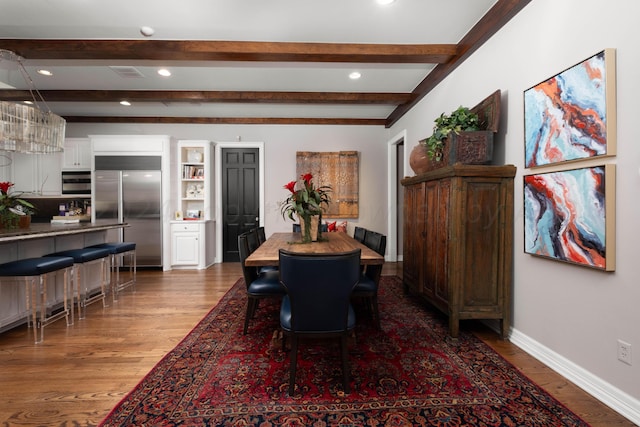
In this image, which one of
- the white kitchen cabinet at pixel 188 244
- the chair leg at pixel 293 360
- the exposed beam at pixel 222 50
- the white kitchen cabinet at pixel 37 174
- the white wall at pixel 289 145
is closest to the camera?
the chair leg at pixel 293 360

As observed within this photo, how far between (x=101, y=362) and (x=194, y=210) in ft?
11.6

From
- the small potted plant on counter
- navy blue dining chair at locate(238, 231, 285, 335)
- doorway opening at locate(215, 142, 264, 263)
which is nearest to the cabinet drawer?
doorway opening at locate(215, 142, 264, 263)

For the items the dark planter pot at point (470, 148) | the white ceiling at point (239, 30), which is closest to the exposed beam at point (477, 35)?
the white ceiling at point (239, 30)

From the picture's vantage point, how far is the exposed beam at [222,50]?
2.86 m

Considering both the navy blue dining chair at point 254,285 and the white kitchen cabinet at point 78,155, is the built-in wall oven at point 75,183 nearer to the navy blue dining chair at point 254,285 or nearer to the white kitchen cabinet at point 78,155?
the white kitchen cabinet at point 78,155

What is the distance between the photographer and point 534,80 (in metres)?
2.12

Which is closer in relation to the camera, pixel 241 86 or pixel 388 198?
pixel 241 86

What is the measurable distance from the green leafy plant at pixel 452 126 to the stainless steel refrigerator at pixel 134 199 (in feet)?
14.7

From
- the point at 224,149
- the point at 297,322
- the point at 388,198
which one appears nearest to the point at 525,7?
the point at 297,322

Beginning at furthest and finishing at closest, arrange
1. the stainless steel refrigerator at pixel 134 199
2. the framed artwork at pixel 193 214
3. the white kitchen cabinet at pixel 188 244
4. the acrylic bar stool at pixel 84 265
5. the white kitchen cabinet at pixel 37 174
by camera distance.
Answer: the framed artwork at pixel 193 214 → the white kitchen cabinet at pixel 37 174 → the white kitchen cabinet at pixel 188 244 → the stainless steel refrigerator at pixel 134 199 → the acrylic bar stool at pixel 84 265

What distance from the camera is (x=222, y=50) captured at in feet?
9.51

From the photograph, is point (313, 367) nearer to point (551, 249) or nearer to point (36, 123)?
point (551, 249)

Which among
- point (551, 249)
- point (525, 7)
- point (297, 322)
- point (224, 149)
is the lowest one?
point (297, 322)

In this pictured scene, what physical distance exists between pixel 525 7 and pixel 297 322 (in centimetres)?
289
